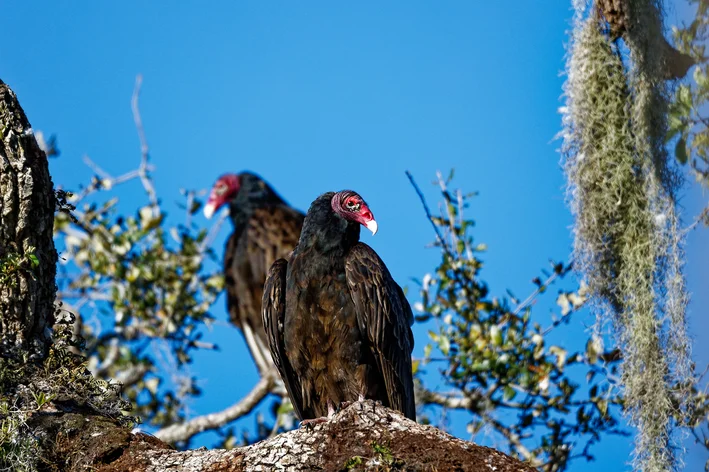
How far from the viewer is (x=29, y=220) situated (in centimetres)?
372

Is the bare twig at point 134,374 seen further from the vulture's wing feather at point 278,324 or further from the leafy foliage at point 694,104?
the leafy foliage at point 694,104

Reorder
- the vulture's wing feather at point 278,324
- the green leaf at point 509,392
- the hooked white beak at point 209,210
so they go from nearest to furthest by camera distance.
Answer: the vulture's wing feather at point 278,324, the green leaf at point 509,392, the hooked white beak at point 209,210

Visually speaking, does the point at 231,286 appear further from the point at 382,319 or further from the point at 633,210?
the point at 633,210

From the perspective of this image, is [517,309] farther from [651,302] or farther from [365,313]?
[365,313]

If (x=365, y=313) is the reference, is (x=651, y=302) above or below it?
above

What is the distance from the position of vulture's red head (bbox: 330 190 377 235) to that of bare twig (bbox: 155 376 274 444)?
2051 millimetres

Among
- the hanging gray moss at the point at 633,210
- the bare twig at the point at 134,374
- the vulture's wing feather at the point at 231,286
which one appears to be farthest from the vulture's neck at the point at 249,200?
the hanging gray moss at the point at 633,210

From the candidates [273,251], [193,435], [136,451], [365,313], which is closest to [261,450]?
[136,451]

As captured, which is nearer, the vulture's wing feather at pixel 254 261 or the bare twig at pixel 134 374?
the bare twig at pixel 134 374

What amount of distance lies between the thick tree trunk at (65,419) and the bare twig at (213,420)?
104 inches

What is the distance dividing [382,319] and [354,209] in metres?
0.57

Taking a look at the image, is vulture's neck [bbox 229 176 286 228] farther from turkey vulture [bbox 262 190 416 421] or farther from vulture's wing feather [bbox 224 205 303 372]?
turkey vulture [bbox 262 190 416 421]

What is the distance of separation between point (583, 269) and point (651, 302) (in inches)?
21.4

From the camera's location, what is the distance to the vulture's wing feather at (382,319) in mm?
4621
